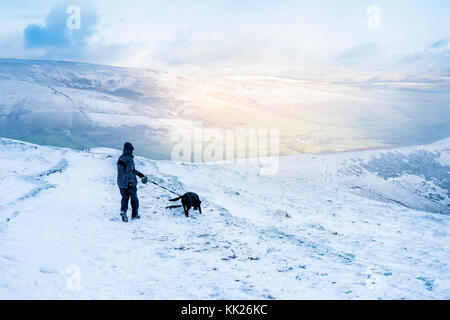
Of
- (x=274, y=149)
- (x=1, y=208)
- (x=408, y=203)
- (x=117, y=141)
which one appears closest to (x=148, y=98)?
(x=117, y=141)

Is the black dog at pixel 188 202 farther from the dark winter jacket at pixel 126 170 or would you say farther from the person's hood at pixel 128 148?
the person's hood at pixel 128 148

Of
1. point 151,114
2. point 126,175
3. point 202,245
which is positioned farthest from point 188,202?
point 151,114

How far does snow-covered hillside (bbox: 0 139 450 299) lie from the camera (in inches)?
213

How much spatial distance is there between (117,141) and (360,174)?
113 feet

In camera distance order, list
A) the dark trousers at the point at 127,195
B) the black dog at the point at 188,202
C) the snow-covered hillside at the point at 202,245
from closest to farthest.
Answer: the snow-covered hillside at the point at 202,245 < the dark trousers at the point at 127,195 < the black dog at the point at 188,202

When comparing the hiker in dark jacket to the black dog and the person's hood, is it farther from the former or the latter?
the black dog

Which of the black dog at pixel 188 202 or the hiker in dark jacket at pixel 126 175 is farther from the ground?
the hiker in dark jacket at pixel 126 175

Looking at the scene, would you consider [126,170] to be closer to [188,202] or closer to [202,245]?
[188,202]

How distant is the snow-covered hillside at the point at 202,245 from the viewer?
5.42 m

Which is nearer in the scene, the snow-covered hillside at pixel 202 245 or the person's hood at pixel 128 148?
the snow-covered hillside at pixel 202 245

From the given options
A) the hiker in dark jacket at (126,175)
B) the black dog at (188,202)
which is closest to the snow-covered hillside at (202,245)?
the black dog at (188,202)

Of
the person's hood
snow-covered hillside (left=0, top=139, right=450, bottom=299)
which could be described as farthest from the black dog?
the person's hood

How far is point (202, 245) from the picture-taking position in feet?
25.1

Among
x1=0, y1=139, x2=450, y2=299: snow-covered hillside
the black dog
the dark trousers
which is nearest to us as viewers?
x1=0, y1=139, x2=450, y2=299: snow-covered hillside
